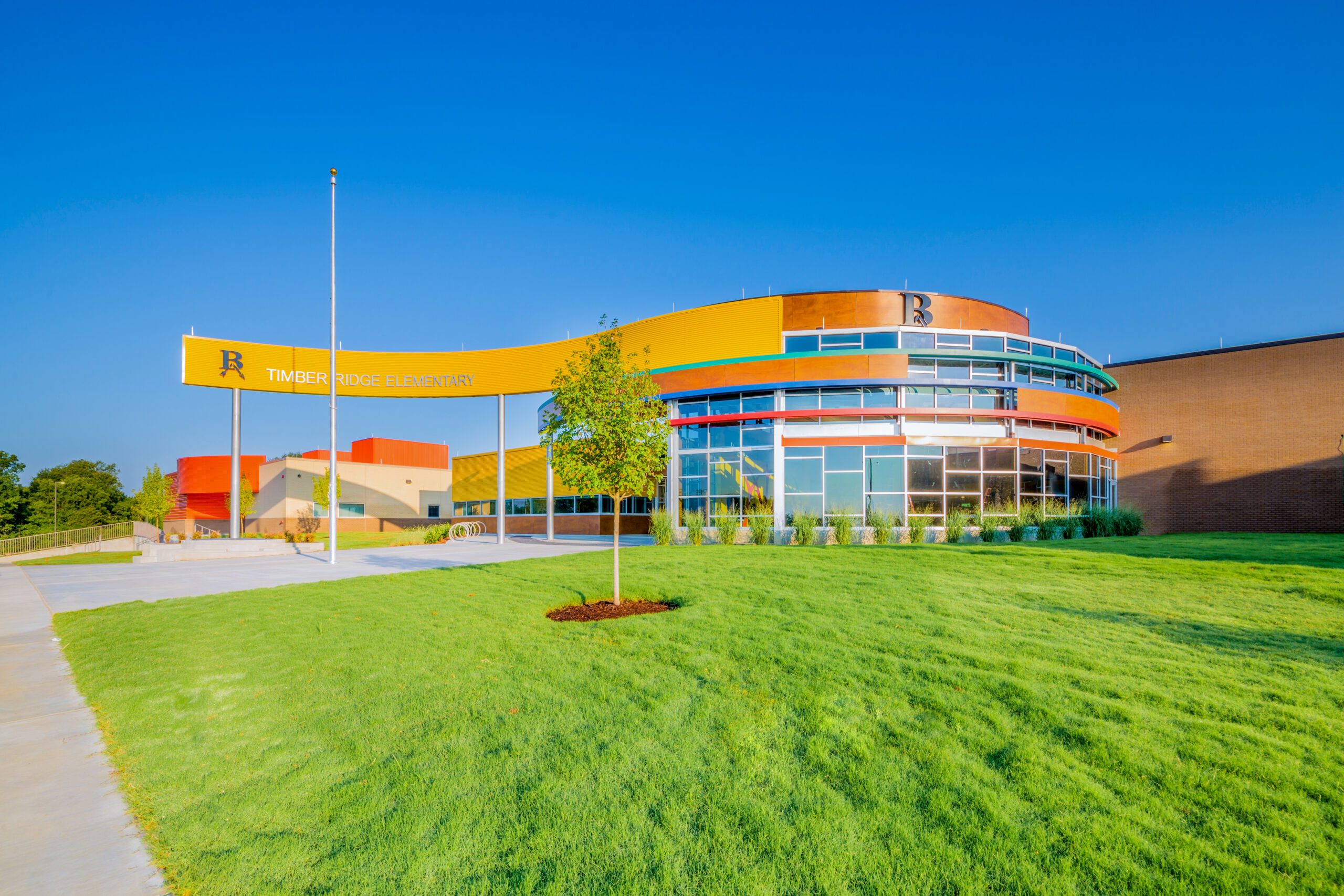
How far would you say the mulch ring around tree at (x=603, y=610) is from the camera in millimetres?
9703

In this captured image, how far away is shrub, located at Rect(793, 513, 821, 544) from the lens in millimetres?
19969

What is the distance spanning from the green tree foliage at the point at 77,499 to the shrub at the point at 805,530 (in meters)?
67.3

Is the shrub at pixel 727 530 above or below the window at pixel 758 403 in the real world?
below

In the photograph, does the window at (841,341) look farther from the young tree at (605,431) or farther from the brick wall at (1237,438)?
the brick wall at (1237,438)

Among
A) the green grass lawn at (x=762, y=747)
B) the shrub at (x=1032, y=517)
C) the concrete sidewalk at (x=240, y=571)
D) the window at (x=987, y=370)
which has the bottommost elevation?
the concrete sidewalk at (x=240, y=571)

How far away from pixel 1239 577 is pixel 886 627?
24.4 feet

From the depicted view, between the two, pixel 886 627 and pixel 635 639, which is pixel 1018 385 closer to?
pixel 886 627

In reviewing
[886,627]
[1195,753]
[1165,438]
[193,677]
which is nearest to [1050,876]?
[1195,753]

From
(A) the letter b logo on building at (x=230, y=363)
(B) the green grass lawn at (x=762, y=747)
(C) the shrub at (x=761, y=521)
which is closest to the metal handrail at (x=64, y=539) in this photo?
(A) the letter b logo on building at (x=230, y=363)

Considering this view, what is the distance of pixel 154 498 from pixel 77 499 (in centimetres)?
2433

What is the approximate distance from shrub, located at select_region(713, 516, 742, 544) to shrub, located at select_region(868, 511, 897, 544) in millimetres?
4465

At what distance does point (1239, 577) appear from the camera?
420 inches

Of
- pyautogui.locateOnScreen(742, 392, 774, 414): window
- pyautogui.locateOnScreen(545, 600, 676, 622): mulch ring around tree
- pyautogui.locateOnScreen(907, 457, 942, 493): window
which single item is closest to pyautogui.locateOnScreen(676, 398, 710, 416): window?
pyautogui.locateOnScreen(742, 392, 774, 414): window

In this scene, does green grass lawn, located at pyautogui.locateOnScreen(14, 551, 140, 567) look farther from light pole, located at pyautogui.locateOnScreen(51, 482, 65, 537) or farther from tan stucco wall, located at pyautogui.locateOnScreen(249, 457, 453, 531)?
light pole, located at pyautogui.locateOnScreen(51, 482, 65, 537)
